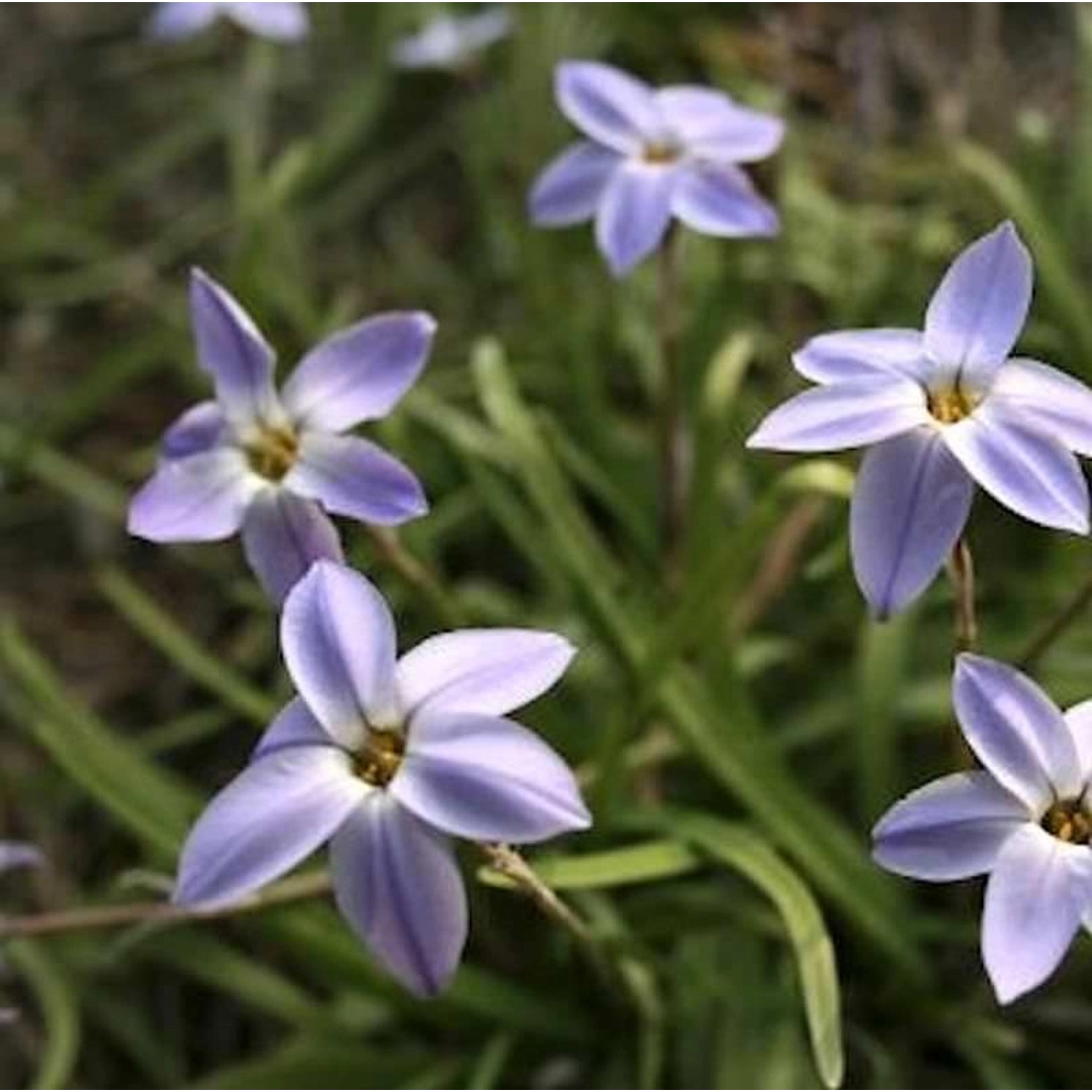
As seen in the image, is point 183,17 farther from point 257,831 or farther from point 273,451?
point 257,831

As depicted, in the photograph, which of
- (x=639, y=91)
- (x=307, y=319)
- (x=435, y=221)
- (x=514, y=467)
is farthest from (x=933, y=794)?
(x=435, y=221)

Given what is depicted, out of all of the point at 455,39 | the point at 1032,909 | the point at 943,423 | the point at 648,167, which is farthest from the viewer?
the point at 455,39

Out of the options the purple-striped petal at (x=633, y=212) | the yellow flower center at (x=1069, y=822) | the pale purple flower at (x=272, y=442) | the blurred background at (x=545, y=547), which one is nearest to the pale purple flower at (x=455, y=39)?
the blurred background at (x=545, y=547)

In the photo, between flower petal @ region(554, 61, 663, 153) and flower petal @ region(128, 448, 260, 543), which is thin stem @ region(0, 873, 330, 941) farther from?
flower petal @ region(554, 61, 663, 153)

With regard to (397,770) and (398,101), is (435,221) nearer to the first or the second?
(398,101)

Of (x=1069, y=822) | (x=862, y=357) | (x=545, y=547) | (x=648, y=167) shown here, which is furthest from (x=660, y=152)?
(x=1069, y=822)

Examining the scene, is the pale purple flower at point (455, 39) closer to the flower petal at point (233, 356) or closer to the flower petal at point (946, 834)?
the flower petal at point (233, 356)

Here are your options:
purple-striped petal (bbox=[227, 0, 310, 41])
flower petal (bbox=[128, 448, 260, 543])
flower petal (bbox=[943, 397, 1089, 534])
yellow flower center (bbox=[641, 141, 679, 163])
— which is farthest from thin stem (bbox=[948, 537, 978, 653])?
purple-striped petal (bbox=[227, 0, 310, 41])
